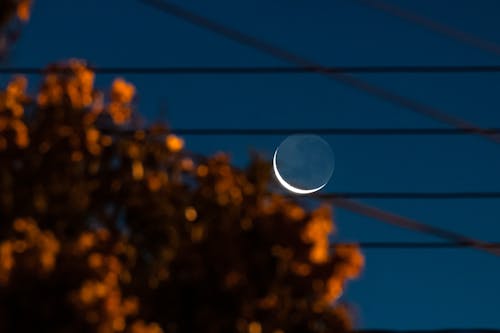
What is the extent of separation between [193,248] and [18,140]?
266cm

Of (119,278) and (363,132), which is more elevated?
(363,132)

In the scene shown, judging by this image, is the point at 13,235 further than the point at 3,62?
No

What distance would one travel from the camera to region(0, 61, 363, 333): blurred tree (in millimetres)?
15594

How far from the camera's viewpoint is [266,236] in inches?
635

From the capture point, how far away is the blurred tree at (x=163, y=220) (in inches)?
614

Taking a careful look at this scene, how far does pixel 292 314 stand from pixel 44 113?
4127 mm

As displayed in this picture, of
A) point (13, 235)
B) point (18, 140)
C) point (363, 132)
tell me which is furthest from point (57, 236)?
point (363, 132)

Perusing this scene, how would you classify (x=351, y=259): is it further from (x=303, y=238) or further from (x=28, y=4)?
(x=28, y=4)

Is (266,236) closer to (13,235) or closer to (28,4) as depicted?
(13,235)

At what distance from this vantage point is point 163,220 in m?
16.1

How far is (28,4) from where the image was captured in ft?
52.5

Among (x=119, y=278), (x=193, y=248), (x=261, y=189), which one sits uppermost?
(x=261, y=189)

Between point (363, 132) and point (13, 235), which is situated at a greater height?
point (363, 132)

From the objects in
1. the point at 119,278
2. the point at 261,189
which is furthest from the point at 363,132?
the point at 119,278
